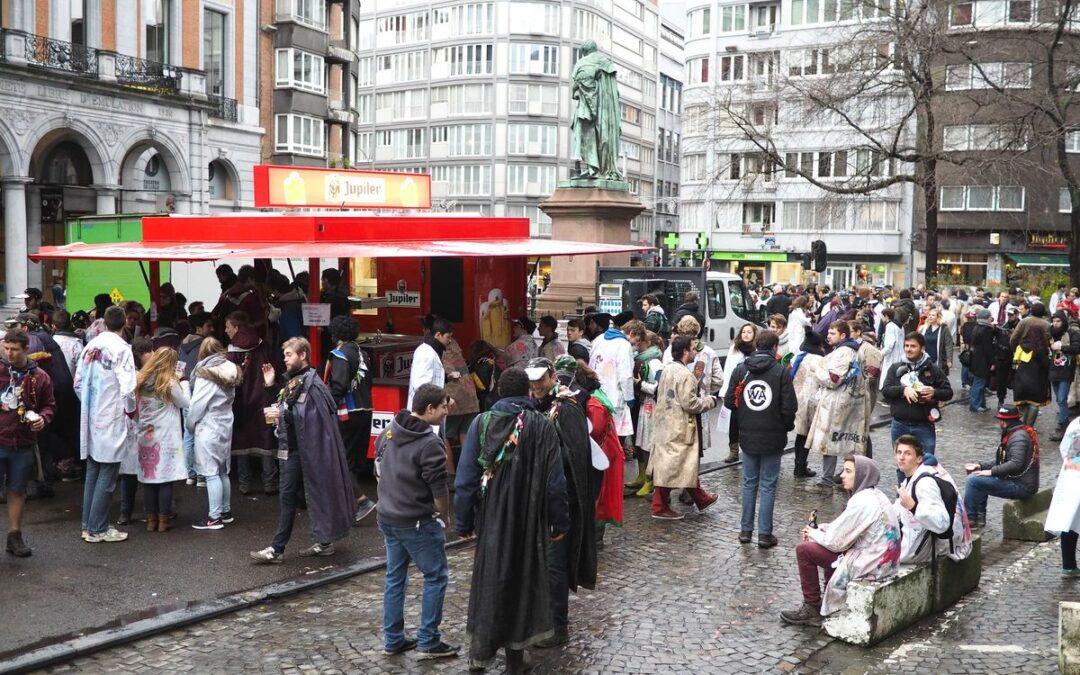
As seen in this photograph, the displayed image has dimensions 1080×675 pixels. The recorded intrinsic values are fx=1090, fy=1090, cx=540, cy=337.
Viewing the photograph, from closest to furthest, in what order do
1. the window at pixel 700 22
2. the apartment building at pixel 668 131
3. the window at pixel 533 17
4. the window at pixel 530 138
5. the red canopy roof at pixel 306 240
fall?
the red canopy roof at pixel 306 240
the window at pixel 700 22
the window at pixel 533 17
the window at pixel 530 138
the apartment building at pixel 668 131

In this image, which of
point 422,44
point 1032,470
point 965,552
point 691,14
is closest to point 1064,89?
point 1032,470

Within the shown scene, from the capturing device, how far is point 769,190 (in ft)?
208

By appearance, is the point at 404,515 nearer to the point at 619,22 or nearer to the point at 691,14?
the point at 691,14

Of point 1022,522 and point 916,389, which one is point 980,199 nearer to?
point 916,389

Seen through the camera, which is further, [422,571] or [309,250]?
[309,250]

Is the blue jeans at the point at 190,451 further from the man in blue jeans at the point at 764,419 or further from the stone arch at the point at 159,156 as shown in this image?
the stone arch at the point at 159,156

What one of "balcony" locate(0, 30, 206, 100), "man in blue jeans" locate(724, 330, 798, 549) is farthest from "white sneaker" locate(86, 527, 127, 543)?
"balcony" locate(0, 30, 206, 100)

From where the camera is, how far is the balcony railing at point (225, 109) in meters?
37.2

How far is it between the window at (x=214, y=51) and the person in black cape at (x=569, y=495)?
1343 inches

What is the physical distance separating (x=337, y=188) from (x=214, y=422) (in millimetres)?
4211

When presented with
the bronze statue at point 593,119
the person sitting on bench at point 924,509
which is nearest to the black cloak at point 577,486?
the person sitting on bench at point 924,509

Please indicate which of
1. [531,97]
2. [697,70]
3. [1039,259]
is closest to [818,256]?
[1039,259]

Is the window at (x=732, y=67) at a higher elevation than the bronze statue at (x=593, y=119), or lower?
higher

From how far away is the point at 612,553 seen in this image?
8852mm
